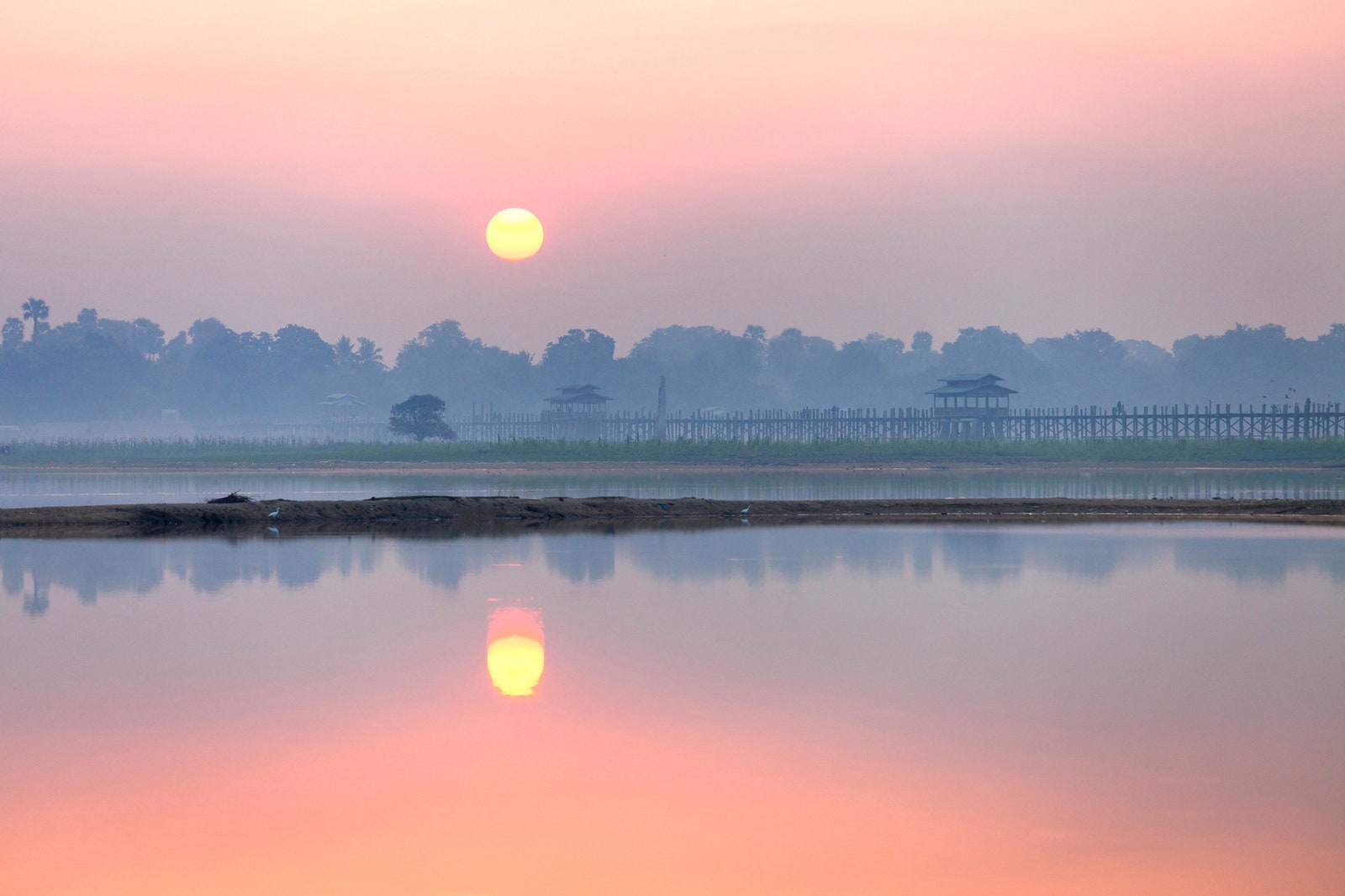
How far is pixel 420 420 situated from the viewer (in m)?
80.1

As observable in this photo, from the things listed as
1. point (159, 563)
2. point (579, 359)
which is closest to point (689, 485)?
point (159, 563)

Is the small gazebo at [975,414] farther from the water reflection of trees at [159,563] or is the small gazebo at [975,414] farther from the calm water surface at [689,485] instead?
the water reflection of trees at [159,563]

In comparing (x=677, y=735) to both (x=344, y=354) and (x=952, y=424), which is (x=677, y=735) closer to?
(x=952, y=424)

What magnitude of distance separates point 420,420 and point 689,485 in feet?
124

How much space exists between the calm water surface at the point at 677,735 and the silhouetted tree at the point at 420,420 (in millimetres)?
62112

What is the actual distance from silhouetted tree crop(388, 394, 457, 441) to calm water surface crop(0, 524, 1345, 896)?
204ft

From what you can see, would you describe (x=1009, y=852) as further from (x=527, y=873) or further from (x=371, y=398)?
(x=371, y=398)

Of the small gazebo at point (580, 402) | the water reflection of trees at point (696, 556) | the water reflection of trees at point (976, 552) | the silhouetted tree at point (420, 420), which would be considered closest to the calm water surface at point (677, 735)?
the water reflection of trees at point (696, 556)

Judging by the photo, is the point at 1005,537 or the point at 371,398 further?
the point at 371,398

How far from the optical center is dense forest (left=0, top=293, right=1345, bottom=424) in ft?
433

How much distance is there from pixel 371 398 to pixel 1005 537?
125880 mm

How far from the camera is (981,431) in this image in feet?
267

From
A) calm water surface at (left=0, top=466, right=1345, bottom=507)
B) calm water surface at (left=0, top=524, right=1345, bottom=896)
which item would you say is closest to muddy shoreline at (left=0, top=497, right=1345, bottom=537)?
calm water surface at (left=0, top=466, right=1345, bottom=507)

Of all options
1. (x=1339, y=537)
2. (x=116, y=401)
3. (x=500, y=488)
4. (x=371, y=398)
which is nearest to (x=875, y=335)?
(x=371, y=398)
